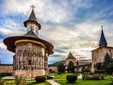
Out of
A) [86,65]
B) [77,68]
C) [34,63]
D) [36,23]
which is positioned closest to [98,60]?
[86,65]

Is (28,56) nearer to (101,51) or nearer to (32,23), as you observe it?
(32,23)

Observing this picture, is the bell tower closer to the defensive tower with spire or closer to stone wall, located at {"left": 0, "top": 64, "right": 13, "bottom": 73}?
stone wall, located at {"left": 0, "top": 64, "right": 13, "bottom": 73}

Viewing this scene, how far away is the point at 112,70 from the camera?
34.9m

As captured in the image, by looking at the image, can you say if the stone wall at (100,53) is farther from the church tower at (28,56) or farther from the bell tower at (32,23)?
the church tower at (28,56)

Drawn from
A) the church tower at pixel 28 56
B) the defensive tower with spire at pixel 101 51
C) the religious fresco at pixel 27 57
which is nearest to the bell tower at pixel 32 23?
the church tower at pixel 28 56

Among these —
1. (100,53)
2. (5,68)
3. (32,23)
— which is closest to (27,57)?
(32,23)

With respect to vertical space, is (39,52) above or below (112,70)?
above

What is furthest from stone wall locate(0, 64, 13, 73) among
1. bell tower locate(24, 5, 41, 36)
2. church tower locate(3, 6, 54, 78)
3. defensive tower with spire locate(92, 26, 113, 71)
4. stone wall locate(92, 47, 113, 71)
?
stone wall locate(92, 47, 113, 71)

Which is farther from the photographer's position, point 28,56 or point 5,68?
point 5,68

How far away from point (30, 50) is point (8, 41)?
689cm

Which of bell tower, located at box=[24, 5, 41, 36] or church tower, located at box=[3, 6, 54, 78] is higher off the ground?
bell tower, located at box=[24, 5, 41, 36]

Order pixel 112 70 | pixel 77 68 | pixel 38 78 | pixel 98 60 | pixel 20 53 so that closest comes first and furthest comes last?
1. pixel 38 78
2. pixel 20 53
3. pixel 112 70
4. pixel 98 60
5. pixel 77 68

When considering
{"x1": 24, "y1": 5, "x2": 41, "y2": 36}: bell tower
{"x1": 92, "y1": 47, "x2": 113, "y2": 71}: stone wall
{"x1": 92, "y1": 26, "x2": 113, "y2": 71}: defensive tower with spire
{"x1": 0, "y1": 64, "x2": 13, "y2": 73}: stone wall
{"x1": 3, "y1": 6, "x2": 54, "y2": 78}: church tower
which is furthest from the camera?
{"x1": 0, "y1": 64, "x2": 13, "y2": 73}: stone wall

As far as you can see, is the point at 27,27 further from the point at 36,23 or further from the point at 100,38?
the point at 100,38
